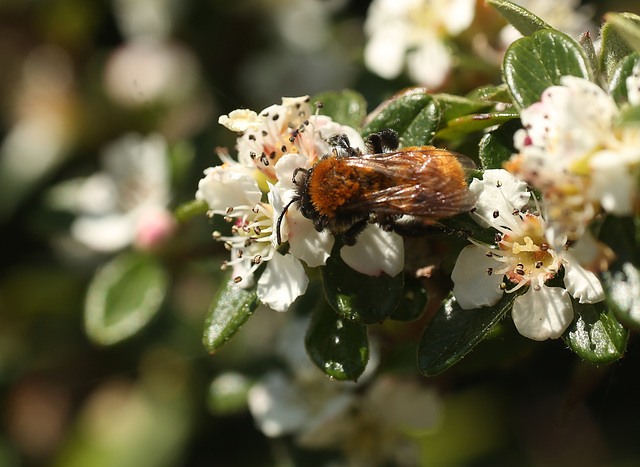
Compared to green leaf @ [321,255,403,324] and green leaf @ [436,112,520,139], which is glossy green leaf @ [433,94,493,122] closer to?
green leaf @ [436,112,520,139]

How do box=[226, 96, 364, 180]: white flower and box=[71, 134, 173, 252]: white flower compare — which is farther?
box=[71, 134, 173, 252]: white flower

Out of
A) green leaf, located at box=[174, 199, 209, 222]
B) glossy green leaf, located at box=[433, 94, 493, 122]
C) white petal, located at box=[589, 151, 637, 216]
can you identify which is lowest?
green leaf, located at box=[174, 199, 209, 222]

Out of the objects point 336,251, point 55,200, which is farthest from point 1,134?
point 336,251

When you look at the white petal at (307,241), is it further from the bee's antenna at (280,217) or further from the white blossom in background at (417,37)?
the white blossom in background at (417,37)

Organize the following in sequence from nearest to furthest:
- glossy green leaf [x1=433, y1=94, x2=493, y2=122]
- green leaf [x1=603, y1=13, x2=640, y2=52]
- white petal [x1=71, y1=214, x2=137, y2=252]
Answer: green leaf [x1=603, y1=13, x2=640, y2=52] < glossy green leaf [x1=433, y1=94, x2=493, y2=122] < white petal [x1=71, y1=214, x2=137, y2=252]

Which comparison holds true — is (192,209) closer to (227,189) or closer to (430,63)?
(227,189)

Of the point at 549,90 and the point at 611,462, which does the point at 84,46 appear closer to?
the point at 549,90

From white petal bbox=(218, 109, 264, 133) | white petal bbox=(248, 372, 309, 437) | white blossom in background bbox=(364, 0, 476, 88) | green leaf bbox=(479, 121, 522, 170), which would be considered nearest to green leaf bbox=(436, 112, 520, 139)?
green leaf bbox=(479, 121, 522, 170)
